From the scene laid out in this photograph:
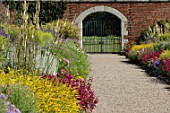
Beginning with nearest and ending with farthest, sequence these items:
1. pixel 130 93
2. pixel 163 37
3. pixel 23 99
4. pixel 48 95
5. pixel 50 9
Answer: pixel 23 99 < pixel 48 95 < pixel 130 93 < pixel 163 37 < pixel 50 9

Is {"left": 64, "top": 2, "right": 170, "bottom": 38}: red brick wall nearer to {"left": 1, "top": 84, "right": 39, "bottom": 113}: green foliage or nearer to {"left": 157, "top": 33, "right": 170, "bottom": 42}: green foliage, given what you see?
{"left": 157, "top": 33, "right": 170, "bottom": 42}: green foliage

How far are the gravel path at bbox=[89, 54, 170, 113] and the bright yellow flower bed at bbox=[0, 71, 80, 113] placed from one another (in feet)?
7.20

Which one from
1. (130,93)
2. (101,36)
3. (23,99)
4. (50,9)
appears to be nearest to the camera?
(23,99)

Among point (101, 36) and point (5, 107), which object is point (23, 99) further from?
point (101, 36)

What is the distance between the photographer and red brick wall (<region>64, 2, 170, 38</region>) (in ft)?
87.0

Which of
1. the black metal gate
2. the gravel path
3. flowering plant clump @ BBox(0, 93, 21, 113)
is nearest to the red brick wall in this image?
the black metal gate

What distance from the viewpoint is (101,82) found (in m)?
12.5

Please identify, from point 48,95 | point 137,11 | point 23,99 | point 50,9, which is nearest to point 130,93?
point 48,95

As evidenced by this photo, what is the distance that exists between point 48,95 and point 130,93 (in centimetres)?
507

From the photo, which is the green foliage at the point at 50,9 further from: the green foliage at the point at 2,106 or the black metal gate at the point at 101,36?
the green foliage at the point at 2,106

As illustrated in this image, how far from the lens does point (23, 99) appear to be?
15.1 ft

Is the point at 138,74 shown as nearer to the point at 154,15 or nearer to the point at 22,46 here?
the point at 22,46

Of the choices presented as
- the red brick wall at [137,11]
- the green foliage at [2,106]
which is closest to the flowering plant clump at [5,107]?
the green foliage at [2,106]

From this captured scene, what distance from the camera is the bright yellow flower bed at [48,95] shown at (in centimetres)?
518
